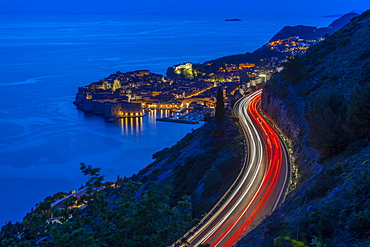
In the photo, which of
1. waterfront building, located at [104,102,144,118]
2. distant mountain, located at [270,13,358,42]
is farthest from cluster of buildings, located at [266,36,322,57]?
waterfront building, located at [104,102,144,118]

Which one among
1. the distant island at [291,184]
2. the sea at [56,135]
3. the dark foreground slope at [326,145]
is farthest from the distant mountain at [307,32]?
the dark foreground slope at [326,145]

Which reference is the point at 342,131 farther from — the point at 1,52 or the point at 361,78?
the point at 1,52

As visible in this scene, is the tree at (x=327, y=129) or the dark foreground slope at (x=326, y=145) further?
the tree at (x=327, y=129)

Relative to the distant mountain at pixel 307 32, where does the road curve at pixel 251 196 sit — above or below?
below

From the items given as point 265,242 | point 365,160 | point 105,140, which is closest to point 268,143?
point 365,160

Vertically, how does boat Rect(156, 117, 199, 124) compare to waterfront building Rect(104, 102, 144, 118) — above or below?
below

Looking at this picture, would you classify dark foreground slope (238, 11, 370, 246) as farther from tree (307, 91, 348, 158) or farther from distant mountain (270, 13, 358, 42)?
distant mountain (270, 13, 358, 42)

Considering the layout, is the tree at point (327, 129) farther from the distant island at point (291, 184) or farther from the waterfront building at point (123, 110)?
the waterfront building at point (123, 110)
